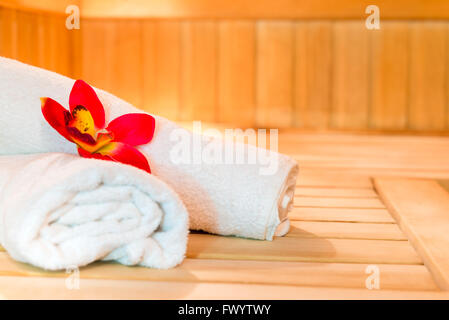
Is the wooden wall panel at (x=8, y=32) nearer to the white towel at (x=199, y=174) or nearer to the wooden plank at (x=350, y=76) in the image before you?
the white towel at (x=199, y=174)

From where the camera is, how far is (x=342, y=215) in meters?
1.09

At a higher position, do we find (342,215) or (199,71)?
(199,71)

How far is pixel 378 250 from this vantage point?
2.83 ft

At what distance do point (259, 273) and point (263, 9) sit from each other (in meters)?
1.83

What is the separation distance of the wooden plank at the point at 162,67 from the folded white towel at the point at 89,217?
5.76 feet

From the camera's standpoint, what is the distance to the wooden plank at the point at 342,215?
1059mm

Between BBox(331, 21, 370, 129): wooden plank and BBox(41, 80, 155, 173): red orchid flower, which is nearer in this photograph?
BBox(41, 80, 155, 173): red orchid flower

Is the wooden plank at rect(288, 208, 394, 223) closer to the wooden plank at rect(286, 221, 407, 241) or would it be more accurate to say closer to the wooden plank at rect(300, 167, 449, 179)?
the wooden plank at rect(286, 221, 407, 241)

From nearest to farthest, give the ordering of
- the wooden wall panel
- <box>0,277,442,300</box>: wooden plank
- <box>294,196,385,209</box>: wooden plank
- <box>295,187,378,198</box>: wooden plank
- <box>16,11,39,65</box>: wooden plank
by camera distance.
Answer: <box>0,277,442,300</box>: wooden plank < <box>294,196,385,209</box>: wooden plank < <box>295,187,378,198</box>: wooden plank < the wooden wall panel < <box>16,11,39,65</box>: wooden plank

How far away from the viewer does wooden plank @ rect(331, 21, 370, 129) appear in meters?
2.41

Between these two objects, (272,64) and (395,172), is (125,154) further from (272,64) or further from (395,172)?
(272,64)

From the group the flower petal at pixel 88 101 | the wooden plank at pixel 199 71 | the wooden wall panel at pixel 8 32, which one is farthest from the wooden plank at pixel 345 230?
the wooden plank at pixel 199 71

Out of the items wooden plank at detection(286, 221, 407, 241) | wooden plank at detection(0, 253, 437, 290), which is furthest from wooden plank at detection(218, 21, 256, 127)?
wooden plank at detection(0, 253, 437, 290)

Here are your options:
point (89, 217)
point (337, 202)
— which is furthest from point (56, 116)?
point (337, 202)
